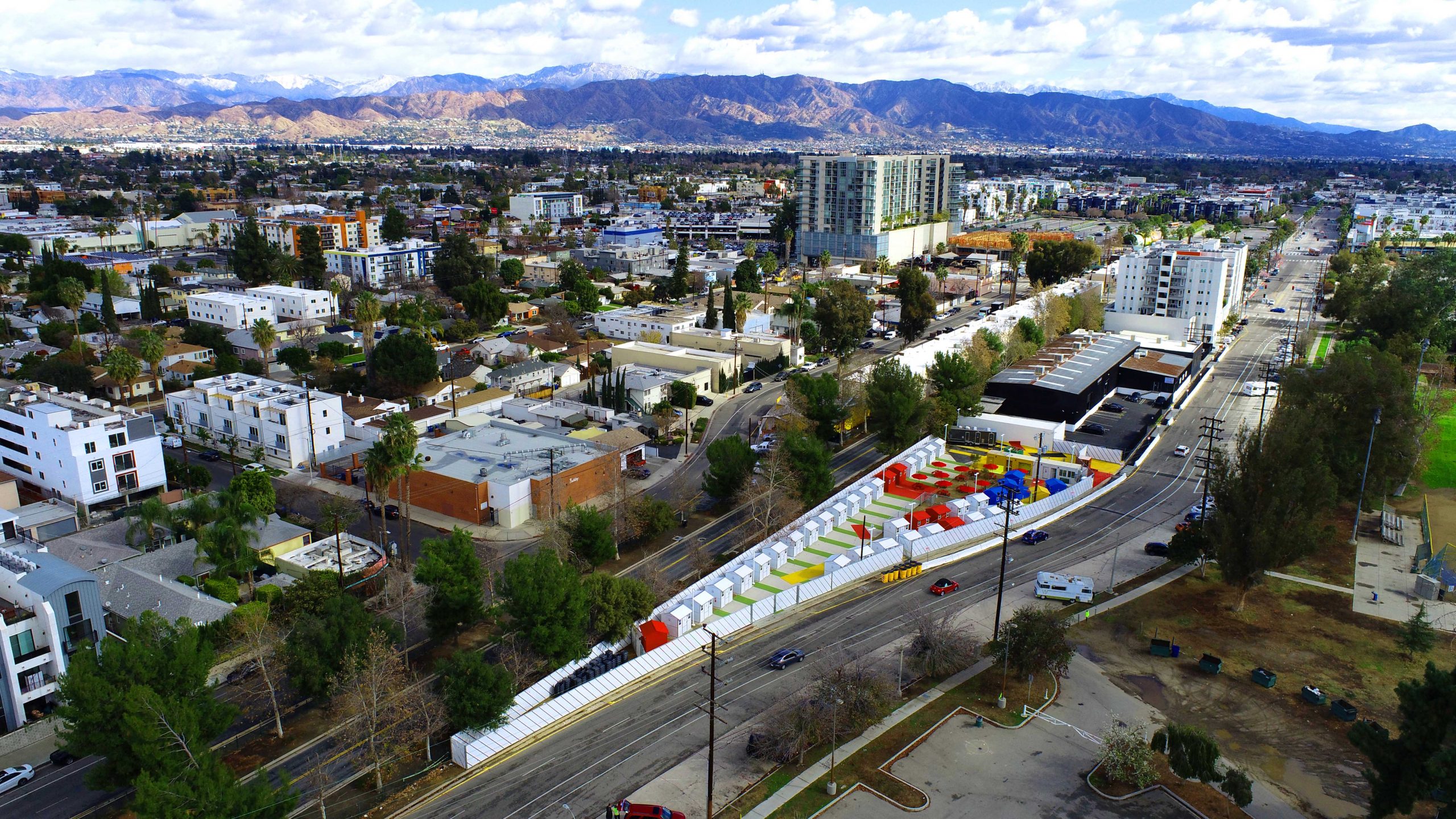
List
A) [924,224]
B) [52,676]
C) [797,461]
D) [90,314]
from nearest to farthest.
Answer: [52,676] → [797,461] → [90,314] → [924,224]

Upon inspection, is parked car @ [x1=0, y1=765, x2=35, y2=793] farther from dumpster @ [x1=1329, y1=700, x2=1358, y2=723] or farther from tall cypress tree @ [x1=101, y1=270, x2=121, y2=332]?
tall cypress tree @ [x1=101, y1=270, x2=121, y2=332]

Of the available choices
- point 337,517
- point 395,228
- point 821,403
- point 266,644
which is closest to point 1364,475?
point 821,403

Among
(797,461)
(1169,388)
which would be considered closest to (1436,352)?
(1169,388)

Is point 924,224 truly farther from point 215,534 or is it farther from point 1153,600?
point 215,534

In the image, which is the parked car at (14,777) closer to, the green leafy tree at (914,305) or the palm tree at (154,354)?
the palm tree at (154,354)

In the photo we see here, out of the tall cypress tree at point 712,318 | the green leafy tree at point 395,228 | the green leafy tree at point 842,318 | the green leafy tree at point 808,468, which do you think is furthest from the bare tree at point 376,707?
the green leafy tree at point 395,228
